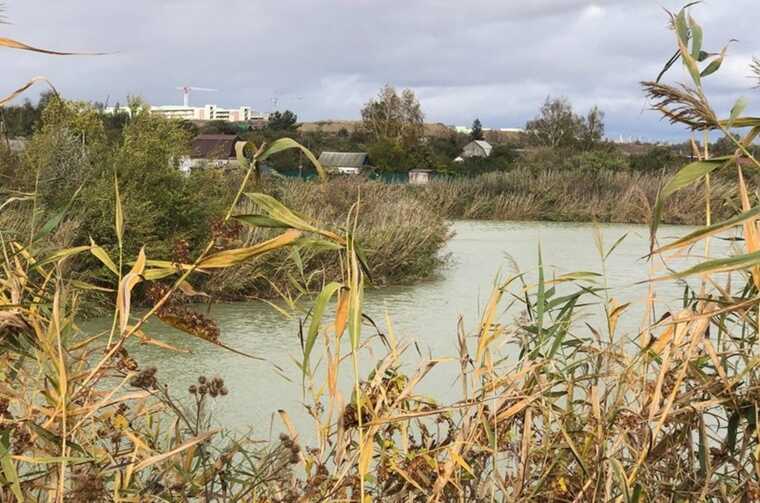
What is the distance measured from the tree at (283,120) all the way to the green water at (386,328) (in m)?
27.0

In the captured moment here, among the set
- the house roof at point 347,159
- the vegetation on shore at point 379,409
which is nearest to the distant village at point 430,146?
the house roof at point 347,159

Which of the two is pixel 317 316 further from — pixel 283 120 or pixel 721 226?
pixel 283 120

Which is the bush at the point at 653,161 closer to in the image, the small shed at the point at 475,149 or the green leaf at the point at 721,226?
the small shed at the point at 475,149

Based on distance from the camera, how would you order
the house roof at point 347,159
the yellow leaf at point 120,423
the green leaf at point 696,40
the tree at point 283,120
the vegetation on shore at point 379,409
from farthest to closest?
the tree at point 283,120
the house roof at point 347,159
the yellow leaf at point 120,423
the green leaf at point 696,40
the vegetation on shore at point 379,409

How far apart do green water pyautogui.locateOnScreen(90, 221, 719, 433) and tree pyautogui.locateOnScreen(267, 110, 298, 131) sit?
27.0 meters

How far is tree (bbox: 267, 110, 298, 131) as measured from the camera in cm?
3544

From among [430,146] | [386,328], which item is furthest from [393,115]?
[386,328]

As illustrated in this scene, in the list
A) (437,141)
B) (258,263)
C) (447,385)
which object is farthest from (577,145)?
(447,385)

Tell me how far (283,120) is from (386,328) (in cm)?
3273

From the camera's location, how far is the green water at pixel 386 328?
9.33 feet

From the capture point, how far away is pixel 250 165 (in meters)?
0.93

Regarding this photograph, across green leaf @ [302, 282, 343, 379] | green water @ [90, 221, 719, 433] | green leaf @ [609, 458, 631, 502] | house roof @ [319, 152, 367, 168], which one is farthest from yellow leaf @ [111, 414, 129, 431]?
house roof @ [319, 152, 367, 168]

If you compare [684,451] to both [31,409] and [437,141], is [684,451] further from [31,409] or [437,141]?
[437,141]

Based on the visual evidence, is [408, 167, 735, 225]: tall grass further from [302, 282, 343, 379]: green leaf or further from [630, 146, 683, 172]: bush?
[302, 282, 343, 379]: green leaf
